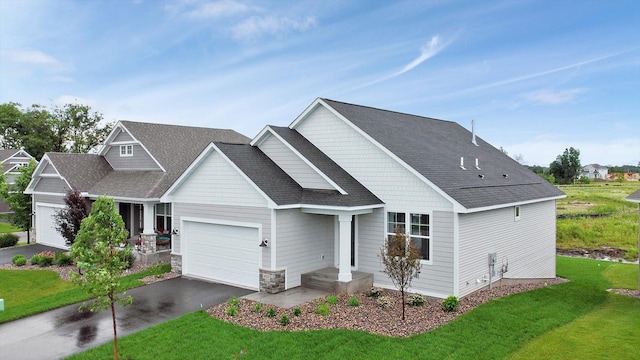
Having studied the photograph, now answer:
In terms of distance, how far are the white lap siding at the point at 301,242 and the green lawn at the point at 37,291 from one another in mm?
5580

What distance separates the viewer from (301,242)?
14.9 metres

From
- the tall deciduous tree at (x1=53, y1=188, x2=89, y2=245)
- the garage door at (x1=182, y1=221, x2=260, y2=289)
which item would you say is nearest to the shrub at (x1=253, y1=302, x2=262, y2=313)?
the garage door at (x1=182, y1=221, x2=260, y2=289)

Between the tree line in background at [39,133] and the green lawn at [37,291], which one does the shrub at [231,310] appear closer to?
the green lawn at [37,291]

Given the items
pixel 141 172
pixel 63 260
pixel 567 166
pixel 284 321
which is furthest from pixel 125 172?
pixel 567 166

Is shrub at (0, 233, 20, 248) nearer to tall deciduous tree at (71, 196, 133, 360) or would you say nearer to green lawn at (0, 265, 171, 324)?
green lawn at (0, 265, 171, 324)

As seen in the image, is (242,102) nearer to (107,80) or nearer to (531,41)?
(107,80)

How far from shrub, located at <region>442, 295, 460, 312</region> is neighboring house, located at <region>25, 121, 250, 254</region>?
14.0 meters

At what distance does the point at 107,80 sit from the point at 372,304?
21.9m

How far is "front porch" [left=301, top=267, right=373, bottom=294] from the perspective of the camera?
13938mm

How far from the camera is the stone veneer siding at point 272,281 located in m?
14.1

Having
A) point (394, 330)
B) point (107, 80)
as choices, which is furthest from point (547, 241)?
point (107, 80)

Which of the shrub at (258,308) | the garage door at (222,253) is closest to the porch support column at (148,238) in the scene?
the garage door at (222,253)

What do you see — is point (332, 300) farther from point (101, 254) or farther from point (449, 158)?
point (449, 158)

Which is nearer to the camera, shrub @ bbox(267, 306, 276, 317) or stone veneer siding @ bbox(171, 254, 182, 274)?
shrub @ bbox(267, 306, 276, 317)
